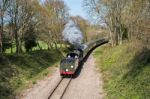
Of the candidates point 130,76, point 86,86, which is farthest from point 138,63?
point 86,86

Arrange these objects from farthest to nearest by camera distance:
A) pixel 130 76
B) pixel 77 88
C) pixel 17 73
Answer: pixel 17 73 < pixel 77 88 < pixel 130 76

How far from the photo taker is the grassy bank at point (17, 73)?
2574 cm

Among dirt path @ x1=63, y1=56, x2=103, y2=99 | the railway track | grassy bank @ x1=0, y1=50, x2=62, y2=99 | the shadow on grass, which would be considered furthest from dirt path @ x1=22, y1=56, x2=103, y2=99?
the shadow on grass

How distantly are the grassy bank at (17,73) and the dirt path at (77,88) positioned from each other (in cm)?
111

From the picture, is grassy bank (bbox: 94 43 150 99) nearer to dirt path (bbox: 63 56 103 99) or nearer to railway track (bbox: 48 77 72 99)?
dirt path (bbox: 63 56 103 99)

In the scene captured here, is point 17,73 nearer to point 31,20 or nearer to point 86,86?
point 86,86

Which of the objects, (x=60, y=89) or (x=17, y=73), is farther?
(x=17, y=73)

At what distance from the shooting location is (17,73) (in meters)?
31.0

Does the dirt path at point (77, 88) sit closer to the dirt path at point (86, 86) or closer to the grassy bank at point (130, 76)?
the dirt path at point (86, 86)

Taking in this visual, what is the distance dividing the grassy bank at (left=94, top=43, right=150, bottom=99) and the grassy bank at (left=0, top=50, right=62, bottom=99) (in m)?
6.97

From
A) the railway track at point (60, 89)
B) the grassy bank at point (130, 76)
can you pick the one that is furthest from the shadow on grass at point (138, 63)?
the railway track at point (60, 89)

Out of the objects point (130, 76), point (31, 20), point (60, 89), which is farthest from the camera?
point (31, 20)

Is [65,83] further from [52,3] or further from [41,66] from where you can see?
[52,3]

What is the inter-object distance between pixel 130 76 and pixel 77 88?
14.6ft
